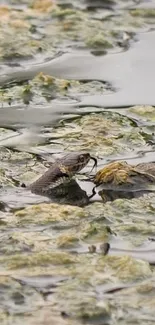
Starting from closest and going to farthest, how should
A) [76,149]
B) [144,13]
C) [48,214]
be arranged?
[48,214] → [76,149] → [144,13]

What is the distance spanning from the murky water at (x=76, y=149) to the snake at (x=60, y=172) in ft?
0.12

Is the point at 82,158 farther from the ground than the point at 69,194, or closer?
farther from the ground

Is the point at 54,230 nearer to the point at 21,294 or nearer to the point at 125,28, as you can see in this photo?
the point at 21,294

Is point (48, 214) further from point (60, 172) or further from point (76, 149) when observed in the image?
point (76, 149)

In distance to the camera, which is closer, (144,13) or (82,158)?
(82,158)

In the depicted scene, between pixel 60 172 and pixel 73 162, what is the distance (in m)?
0.07

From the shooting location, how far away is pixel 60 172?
4961 mm

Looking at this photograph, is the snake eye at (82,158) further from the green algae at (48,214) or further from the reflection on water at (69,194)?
the green algae at (48,214)

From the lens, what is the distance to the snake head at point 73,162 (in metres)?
4.97

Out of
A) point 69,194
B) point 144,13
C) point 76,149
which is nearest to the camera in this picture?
point 69,194

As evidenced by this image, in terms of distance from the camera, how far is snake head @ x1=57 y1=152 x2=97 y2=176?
4.97 m

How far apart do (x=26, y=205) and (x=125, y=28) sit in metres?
2.62

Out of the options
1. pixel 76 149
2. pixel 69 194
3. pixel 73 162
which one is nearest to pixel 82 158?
pixel 73 162

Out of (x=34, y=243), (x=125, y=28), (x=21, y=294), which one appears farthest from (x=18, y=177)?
(x=125, y=28)
